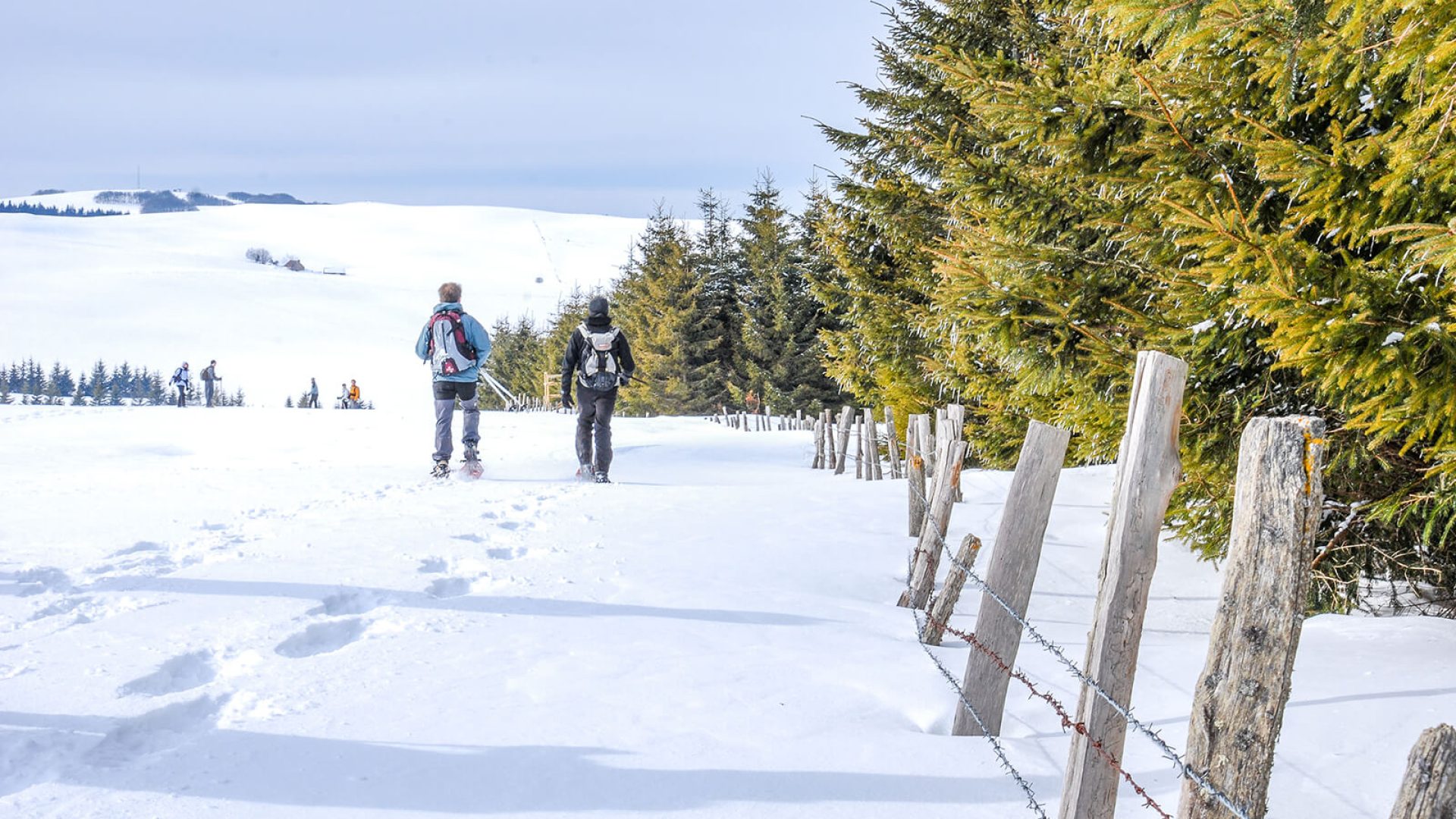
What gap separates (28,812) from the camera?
2.59 meters

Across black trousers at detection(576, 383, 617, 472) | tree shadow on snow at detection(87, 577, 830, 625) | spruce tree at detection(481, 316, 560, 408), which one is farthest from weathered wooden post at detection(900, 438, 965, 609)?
spruce tree at detection(481, 316, 560, 408)

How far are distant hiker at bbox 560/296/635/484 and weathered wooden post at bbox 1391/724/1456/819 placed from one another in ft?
29.4

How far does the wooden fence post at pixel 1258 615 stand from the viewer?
2100 mm

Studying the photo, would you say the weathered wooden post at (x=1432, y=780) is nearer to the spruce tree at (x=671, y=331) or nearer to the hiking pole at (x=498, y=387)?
the hiking pole at (x=498, y=387)

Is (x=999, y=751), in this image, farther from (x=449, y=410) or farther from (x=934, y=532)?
(x=449, y=410)

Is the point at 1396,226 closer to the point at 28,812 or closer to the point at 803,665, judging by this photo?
the point at 803,665

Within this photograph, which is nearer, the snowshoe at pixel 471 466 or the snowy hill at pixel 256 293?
the snowshoe at pixel 471 466

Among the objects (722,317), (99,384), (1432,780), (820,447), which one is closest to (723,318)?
(722,317)

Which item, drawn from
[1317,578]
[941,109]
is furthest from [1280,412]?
[941,109]

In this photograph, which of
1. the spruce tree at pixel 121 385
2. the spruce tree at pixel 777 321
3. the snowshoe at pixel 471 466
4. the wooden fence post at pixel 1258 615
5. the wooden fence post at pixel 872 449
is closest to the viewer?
the wooden fence post at pixel 1258 615

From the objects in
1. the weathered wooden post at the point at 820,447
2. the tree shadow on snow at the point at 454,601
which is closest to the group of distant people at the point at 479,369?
the weathered wooden post at the point at 820,447

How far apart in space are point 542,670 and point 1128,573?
2406 millimetres

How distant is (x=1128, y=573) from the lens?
2.63 metres

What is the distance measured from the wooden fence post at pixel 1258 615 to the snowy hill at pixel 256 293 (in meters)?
69.7
